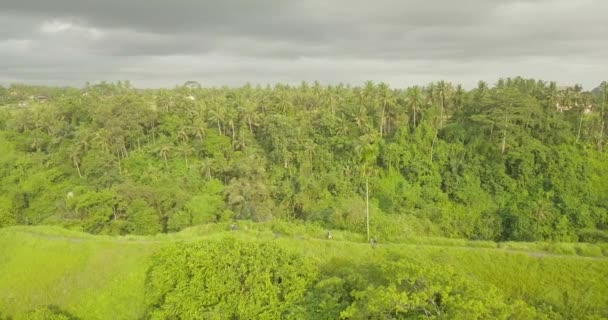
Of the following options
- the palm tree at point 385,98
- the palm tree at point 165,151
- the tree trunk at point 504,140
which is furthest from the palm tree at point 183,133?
the tree trunk at point 504,140

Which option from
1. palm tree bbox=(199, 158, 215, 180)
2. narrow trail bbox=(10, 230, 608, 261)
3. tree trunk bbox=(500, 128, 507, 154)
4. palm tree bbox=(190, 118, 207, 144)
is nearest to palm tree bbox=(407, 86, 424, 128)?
tree trunk bbox=(500, 128, 507, 154)

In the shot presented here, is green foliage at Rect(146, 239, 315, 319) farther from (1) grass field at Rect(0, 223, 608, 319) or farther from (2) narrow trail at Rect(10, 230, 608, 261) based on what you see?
(2) narrow trail at Rect(10, 230, 608, 261)

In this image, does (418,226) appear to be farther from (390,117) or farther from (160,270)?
(160,270)

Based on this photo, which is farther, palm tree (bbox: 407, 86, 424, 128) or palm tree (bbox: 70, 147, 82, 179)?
palm tree (bbox: 70, 147, 82, 179)

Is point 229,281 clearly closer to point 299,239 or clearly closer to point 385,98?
point 299,239

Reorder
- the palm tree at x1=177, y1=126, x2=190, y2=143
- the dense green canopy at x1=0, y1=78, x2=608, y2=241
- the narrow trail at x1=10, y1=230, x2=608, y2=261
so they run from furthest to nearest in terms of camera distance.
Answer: the palm tree at x1=177, y1=126, x2=190, y2=143, the dense green canopy at x1=0, y1=78, x2=608, y2=241, the narrow trail at x1=10, y1=230, x2=608, y2=261

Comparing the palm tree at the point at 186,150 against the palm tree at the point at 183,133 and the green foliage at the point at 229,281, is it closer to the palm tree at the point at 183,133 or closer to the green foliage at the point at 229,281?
the palm tree at the point at 183,133

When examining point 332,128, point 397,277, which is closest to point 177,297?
point 397,277

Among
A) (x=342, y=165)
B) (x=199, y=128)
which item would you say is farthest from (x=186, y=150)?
(x=342, y=165)
